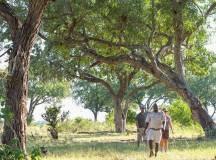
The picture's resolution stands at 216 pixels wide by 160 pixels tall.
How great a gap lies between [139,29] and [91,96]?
184 feet

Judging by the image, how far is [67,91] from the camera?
275 feet

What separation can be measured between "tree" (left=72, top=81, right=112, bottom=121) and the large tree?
4518cm

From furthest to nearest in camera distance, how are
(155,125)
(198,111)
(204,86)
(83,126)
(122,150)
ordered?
(204,86) < (83,126) < (198,111) < (122,150) < (155,125)

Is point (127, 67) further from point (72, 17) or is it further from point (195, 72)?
point (72, 17)

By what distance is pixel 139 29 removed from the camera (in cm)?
2603

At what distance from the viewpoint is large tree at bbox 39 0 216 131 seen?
24.8 metres

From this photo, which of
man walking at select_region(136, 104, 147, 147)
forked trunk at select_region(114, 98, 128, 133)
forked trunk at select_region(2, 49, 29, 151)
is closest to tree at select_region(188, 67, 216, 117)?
forked trunk at select_region(114, 98, 128, 133)

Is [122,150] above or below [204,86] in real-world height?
below

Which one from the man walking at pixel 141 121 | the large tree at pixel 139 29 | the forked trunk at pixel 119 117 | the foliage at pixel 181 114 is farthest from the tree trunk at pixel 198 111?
the foliage at pixel 181 114

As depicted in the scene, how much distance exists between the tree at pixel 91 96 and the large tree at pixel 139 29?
45.2 metres

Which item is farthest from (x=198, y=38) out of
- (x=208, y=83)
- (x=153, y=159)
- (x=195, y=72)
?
(x=208, y=83)

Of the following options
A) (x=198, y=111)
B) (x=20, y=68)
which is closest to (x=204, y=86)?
(x=198, y=111)

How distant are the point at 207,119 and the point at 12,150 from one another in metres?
17.9

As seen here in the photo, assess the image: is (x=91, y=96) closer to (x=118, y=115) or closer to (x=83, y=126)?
(x=83, y=126)
